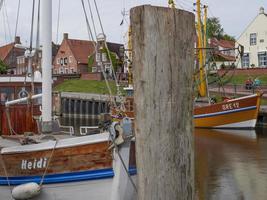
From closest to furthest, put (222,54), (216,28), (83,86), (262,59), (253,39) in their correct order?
(83,86), (262,59), (253,39), (222,54), (216,28)

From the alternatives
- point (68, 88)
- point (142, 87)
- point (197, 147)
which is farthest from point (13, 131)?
point (68, 88)

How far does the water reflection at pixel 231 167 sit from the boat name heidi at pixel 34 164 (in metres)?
4.48

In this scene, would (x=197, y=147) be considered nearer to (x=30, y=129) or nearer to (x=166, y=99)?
(x=30, y=129)

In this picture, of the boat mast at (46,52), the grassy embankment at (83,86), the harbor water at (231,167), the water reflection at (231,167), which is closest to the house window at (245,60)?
the grassy embankment at (83,86)

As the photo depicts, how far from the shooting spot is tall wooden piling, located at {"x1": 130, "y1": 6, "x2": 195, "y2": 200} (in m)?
3.37

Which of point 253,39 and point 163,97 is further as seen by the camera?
point 253,39

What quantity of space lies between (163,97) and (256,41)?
5452 cm

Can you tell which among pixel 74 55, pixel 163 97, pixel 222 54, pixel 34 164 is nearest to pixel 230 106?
pixel 34 164

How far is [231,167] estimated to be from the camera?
14797 millimetres

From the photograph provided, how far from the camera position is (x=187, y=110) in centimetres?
349

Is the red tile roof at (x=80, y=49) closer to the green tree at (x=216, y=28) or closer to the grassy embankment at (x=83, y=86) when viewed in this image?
the grassy embankment at (x=83, y=86)

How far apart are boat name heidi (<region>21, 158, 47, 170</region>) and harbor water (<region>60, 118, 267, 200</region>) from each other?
4395 mm

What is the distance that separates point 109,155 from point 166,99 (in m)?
3.96

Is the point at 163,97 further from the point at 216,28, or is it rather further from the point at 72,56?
the point at 216,28
